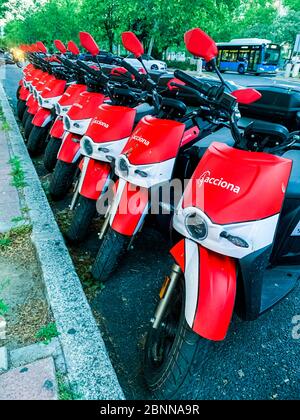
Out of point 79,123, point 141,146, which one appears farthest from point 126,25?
point 141,146

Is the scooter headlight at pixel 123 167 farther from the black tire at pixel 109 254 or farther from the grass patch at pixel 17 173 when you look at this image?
the grass patch at pixel 17 173

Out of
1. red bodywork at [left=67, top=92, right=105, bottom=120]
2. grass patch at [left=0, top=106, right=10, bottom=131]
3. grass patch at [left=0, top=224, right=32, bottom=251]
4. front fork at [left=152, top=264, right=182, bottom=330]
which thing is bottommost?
grass patch at [left=0, top=106, right=10, bottom=131]

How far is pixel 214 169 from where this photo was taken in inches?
53.7

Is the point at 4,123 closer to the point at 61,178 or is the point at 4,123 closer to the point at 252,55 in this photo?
the point at 61,178

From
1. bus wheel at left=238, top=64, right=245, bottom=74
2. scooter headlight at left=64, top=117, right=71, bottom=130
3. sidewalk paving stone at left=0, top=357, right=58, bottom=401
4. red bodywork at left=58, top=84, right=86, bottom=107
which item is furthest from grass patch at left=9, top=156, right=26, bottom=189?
bus wheel at left=238, top=64, right=245, bottom=74

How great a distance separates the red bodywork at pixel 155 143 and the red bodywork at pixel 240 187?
583 millimetres

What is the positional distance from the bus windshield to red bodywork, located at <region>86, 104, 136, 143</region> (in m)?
23.7

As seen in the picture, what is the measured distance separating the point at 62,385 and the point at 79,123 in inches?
86.8

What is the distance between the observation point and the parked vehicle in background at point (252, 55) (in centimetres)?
2219

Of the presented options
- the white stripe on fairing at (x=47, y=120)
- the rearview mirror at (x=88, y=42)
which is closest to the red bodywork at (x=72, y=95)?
the white stripe on fairing at (x=47, y=120)

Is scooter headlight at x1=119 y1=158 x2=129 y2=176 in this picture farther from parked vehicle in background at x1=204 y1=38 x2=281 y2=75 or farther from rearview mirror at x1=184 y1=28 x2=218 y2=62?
parked vehicle in background at x1=204 y1=38 x2=281 y2=75

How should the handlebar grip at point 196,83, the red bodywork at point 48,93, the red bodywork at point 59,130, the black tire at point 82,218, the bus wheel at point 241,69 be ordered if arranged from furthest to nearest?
the bus wheel at point 241,69, the red bodywork at point 48,93, the red bodywork at point 59,130, the black tire at point 82,218, the handlebar grip at point 196,83

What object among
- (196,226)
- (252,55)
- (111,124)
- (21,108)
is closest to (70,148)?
(111,124)

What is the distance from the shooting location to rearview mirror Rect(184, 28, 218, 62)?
4.23 feet
